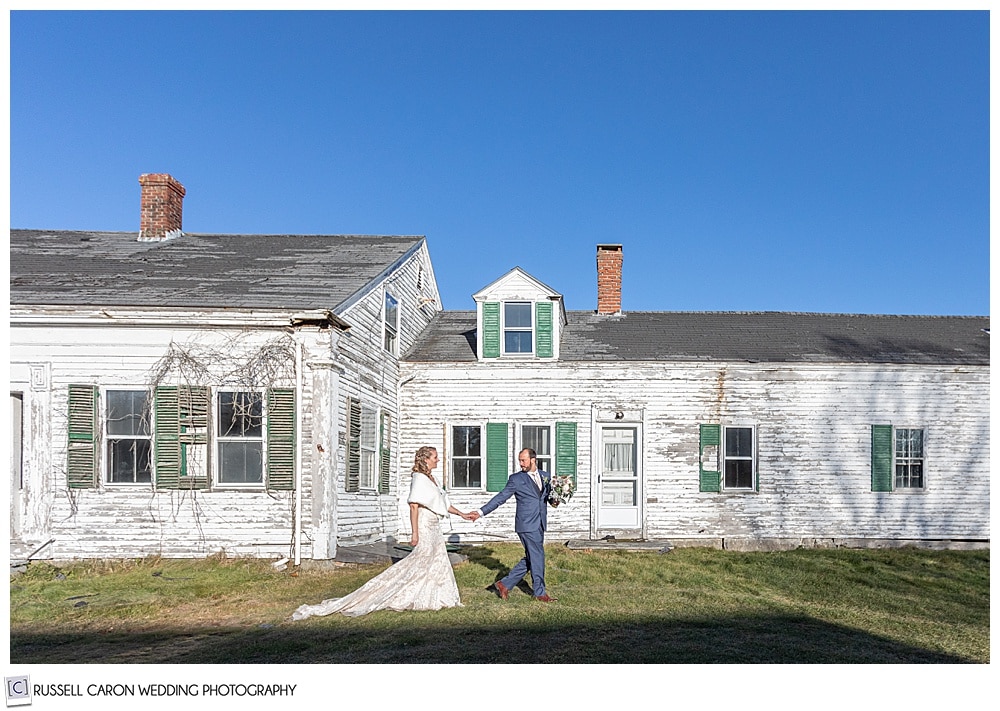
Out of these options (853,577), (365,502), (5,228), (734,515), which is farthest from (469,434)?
(5,228)

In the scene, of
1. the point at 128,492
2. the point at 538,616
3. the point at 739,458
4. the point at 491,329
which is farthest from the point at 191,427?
the point at 739,458

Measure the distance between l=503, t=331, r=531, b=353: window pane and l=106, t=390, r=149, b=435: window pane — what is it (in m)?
7.04

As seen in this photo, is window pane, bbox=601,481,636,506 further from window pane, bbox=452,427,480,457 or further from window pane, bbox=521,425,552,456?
window pane, bbox=452,427,480,457

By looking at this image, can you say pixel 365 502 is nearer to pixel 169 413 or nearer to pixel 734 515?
pixel 169 413

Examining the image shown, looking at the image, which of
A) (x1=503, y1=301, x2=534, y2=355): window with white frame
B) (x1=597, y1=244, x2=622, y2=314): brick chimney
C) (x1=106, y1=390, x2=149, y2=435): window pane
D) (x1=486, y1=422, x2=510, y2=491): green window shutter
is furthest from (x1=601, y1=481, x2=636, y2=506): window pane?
(x1=106, y1=390, x2=149, y2=435): window pane

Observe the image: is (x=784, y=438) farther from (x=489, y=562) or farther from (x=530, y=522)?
(x=530, y=522)

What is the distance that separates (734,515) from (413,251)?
801 cm

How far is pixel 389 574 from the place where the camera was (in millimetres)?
9578

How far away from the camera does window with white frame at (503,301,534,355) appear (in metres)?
18.2

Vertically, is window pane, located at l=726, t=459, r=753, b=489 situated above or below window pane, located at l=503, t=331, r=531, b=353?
below

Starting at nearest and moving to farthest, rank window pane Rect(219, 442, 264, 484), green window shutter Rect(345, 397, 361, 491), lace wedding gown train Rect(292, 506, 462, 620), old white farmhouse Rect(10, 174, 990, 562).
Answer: lace wedding gown train Rect(292, 506, 462, 620) < window pane Rect(219, 442, 264, 484) < green window shutter Rect(345, 397, 361, 491) < old white farmhouse Rect(10, 174, 990, 562)

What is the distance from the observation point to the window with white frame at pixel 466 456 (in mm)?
18078

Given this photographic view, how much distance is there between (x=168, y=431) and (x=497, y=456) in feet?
21.2

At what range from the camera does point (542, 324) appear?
18.2 m
